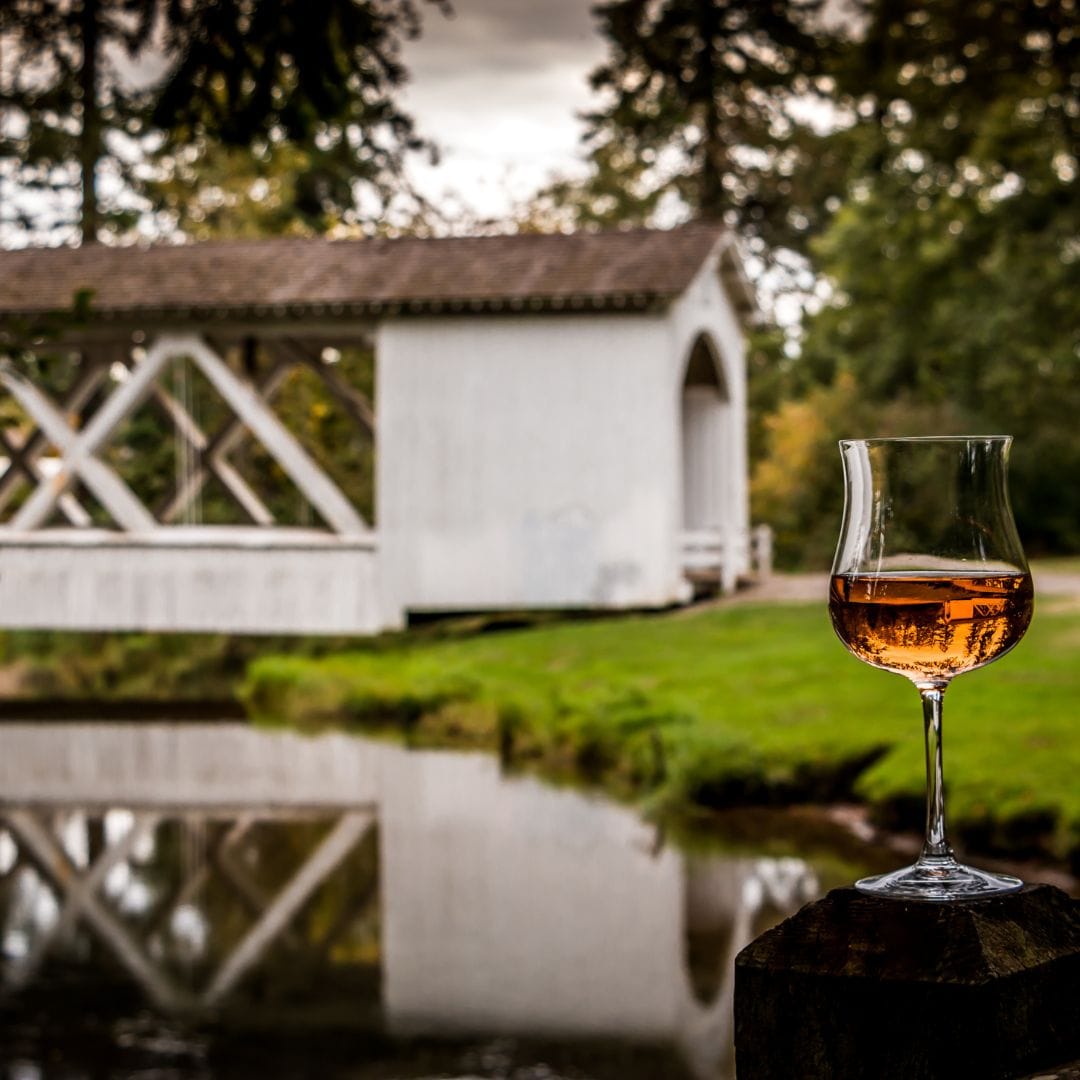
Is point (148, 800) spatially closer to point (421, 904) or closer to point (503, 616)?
point (421, 904)

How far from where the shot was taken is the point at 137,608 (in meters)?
19.9

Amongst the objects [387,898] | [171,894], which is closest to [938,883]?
[387,898]

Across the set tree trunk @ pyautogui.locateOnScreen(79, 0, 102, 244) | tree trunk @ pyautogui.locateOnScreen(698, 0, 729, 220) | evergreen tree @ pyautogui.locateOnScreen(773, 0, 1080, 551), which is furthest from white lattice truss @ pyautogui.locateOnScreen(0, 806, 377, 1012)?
tree trunk @ pyautogui.locateOnScreen(698, 0, 729, 220)

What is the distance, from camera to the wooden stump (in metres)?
1.37

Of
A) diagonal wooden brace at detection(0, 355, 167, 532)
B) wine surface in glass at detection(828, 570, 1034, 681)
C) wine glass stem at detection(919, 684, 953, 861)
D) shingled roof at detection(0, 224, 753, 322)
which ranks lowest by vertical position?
wine glass stem at detection(919, 684, 953, 861)

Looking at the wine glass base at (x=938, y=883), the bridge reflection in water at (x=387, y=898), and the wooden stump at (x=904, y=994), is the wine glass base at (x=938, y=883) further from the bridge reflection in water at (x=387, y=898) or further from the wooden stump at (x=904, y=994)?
the bridge reflection in water at (x=387, y=898)

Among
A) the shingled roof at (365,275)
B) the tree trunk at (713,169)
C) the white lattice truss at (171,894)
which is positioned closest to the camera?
the white lattice truss at (171,894)

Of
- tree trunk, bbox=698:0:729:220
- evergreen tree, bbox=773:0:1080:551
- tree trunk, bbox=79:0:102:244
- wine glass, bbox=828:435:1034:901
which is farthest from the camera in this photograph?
tree trunk, bbox=698:0:729:220

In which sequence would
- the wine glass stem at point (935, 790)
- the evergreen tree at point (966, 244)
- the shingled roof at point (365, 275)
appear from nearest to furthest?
the wine glass stem at point (935, 790) → the shingled roof at point (365, 275) → the evergreen tree at point (966, 244)

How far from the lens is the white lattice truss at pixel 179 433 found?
1925 cm

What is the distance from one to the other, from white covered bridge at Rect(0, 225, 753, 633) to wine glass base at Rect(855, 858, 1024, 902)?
56.5 ft

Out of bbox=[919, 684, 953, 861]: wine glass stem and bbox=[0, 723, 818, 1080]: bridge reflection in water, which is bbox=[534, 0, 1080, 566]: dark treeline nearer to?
bbox=[0, 723, 818, 1080]: bridge reflection in water

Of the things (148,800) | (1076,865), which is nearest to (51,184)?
(148,800)

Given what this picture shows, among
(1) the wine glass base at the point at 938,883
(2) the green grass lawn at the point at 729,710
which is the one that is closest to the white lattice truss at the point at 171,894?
(2) the green grass lawn at the point at 729,710
